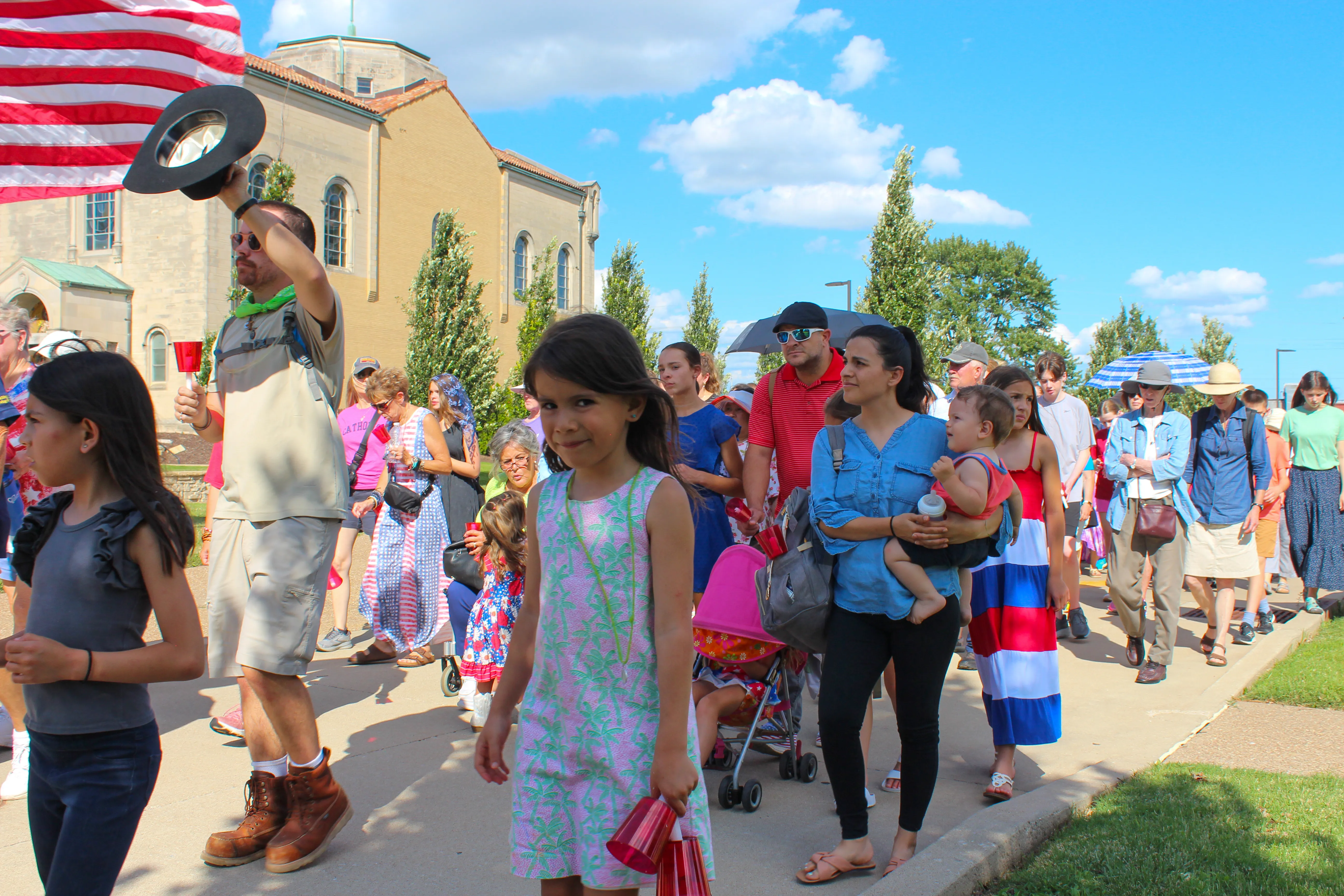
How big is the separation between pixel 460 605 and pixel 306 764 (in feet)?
7.51

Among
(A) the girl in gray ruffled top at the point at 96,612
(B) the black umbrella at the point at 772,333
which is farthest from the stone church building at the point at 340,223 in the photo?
(A) the girl in gray ruffled top at the point at 96,612

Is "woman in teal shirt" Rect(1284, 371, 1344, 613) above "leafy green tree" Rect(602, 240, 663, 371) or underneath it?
underneath

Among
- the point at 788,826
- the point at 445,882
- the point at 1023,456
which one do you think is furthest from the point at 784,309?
the point at 445,882

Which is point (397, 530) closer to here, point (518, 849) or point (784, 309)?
point (784, 309)

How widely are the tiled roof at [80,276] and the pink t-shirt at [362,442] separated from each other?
A: 72.2 feet

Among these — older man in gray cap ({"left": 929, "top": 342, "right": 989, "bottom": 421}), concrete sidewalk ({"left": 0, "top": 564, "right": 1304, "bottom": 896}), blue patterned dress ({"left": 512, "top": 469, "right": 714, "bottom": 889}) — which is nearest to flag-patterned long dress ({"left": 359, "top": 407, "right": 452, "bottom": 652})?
concrete sidewalk ({"left": 0, "top": 564, "right": 1304, "bottom": 896})

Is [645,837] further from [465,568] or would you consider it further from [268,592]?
[465,568]

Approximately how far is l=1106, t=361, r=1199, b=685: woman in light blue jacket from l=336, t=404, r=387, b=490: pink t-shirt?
5621 mm

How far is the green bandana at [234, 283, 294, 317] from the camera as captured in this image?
362 centimetres

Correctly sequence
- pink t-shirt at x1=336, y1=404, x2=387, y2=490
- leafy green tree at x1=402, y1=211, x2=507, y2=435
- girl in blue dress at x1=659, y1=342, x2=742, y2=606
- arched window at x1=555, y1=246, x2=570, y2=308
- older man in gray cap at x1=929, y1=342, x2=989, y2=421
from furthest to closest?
arched window at x1=555, y1=246, x2=570, y2=308
leafy green tree at x1=402, y1=211, x2=507, y2=435
older man in gray cap at x1=929, y1=342, x2=989, y2=421
pink t-shirt at x1=336, y1=404, x2=387, y2=490
girl in blue dress at x1=659, y1=342, x2=742, y2=606

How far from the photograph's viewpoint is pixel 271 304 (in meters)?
3.63

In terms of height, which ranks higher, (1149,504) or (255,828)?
(1149,504)

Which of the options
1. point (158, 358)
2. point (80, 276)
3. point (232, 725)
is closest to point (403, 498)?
point (232, 725)

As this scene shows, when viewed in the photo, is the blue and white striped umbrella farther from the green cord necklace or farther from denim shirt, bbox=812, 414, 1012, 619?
the green cord necklace
